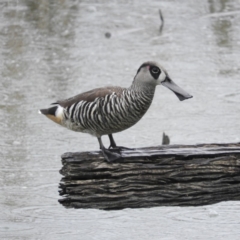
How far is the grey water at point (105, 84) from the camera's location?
5848mm

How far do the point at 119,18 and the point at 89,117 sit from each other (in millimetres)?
5937

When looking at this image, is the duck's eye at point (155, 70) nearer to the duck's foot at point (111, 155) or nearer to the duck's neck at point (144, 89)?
the duck's neck at point (144, 89)

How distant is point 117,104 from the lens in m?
5.02

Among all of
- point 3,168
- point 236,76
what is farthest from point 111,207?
point 236,76

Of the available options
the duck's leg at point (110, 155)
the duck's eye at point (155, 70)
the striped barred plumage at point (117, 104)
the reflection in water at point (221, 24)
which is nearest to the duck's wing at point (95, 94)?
the striped barred plumage at point (117, 104)

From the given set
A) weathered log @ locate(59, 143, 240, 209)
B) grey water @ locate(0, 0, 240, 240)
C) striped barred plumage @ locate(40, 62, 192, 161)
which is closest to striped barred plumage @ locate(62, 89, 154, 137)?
striped barred plumage @ locate(40, 62, 192, 161)

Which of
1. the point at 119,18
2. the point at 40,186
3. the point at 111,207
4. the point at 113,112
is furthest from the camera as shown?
the point at 119,18

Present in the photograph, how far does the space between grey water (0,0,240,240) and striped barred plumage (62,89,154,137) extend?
0.83m

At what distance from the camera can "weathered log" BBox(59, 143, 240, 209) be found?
4.66 m

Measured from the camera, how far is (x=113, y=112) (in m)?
5.02

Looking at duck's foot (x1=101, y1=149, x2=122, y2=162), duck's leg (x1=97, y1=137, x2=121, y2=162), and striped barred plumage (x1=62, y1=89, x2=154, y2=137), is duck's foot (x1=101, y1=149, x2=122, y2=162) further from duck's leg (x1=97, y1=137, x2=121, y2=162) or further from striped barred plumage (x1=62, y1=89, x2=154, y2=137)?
striped barred plumage (x1=62, y1=89, x2=154, y2=137)

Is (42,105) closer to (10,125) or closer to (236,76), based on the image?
(10,125)

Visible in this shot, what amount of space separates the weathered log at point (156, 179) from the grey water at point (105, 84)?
94 centimetres

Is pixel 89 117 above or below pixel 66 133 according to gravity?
above
